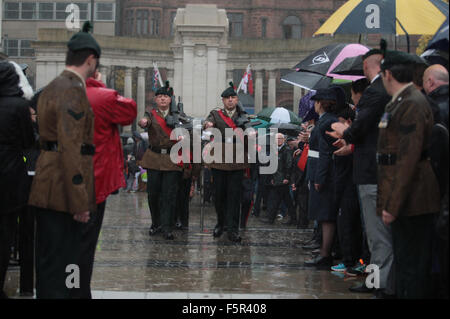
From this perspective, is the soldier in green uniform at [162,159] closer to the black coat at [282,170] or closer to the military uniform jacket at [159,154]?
the military uniform jacket at [159,154]

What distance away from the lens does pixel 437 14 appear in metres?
9.19

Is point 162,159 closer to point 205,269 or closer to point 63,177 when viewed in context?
point 205,269

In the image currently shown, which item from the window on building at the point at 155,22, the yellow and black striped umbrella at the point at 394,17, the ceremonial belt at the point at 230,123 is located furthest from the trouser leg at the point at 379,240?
the window on building at the point at 155,22

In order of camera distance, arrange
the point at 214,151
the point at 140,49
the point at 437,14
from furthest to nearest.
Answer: the point at 140,49, the point at 214,151, the point at 437,14

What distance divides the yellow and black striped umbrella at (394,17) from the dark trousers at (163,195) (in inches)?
141

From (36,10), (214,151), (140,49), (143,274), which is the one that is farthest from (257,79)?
(143,274)

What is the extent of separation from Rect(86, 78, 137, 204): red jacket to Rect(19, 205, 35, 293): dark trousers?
108 cm

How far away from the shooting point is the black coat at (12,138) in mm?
6324

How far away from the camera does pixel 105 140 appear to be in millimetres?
6449

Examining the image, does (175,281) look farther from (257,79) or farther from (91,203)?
(257,79)

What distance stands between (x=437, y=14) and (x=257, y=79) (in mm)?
40642

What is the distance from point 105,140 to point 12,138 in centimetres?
82

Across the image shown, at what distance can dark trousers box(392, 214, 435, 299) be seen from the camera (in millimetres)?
5793
